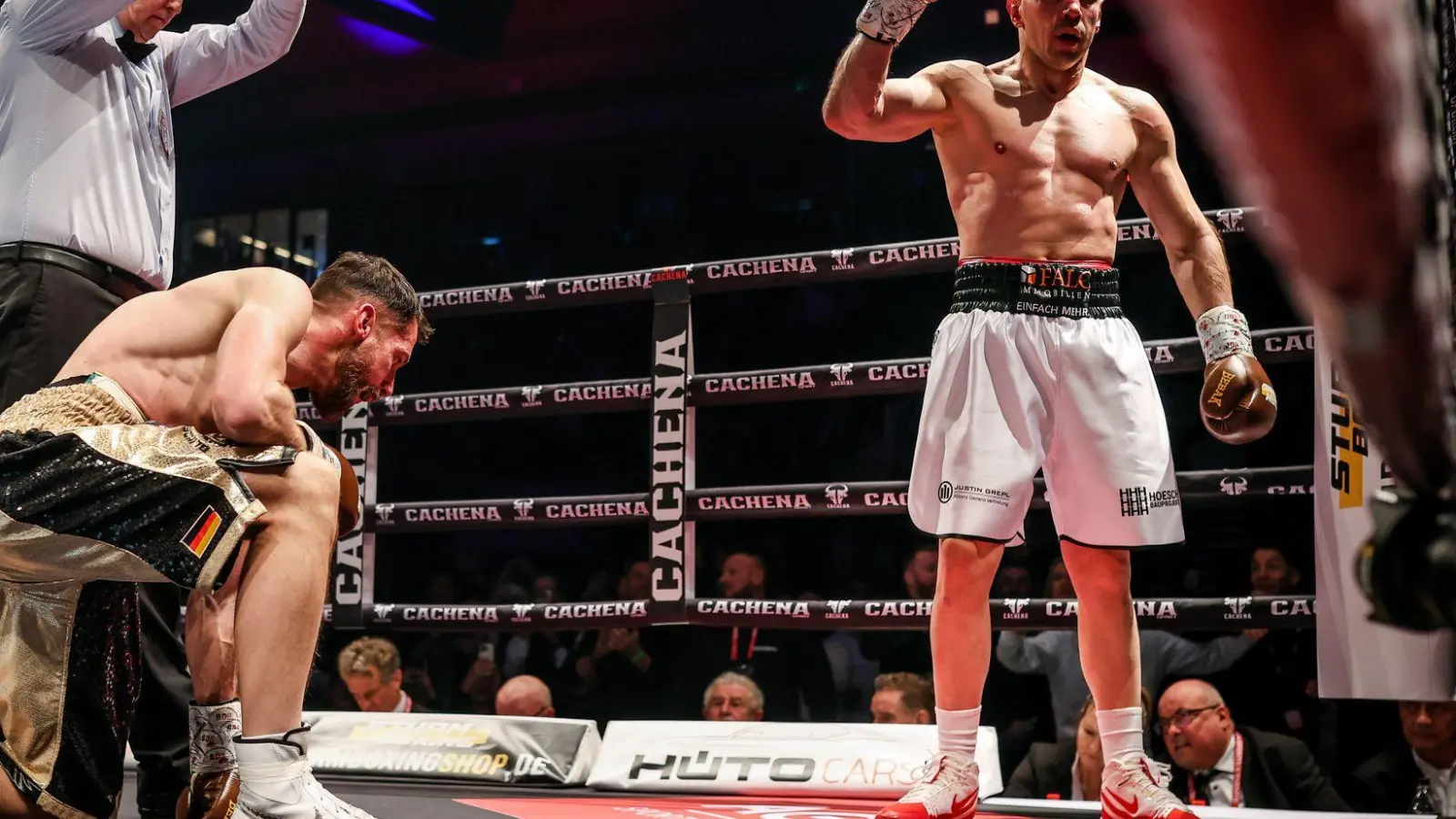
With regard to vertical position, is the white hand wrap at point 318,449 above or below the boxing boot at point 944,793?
above

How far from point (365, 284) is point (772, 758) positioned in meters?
1.34

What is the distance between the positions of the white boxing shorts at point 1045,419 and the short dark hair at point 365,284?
2.76 feet

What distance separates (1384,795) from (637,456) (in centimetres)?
376

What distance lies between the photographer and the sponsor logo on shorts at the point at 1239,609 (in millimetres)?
2740

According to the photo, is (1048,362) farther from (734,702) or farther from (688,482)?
(734,702)

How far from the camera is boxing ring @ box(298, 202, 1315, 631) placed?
112 inches

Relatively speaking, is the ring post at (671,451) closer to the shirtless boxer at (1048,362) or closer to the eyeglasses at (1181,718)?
the eyeglasses at (1181,718)

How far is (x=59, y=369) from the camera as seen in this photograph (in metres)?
2.02

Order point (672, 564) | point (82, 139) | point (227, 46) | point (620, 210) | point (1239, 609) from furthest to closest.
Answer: point (620, 210) → point (672, 564) → point (1239, 609) → point (227, 46) → point (82, 139)

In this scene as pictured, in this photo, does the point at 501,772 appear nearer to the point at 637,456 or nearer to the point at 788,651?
the point at 788,651

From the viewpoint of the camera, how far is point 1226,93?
0.27 metres

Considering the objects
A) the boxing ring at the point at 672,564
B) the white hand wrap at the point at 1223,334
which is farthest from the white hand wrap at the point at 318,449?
the white hand wrap at the point at 1223,334

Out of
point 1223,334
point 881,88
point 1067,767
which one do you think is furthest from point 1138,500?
point 1067,767

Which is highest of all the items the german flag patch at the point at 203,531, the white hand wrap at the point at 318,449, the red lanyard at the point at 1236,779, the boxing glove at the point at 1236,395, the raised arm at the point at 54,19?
the raised arm at the point at 54,19
